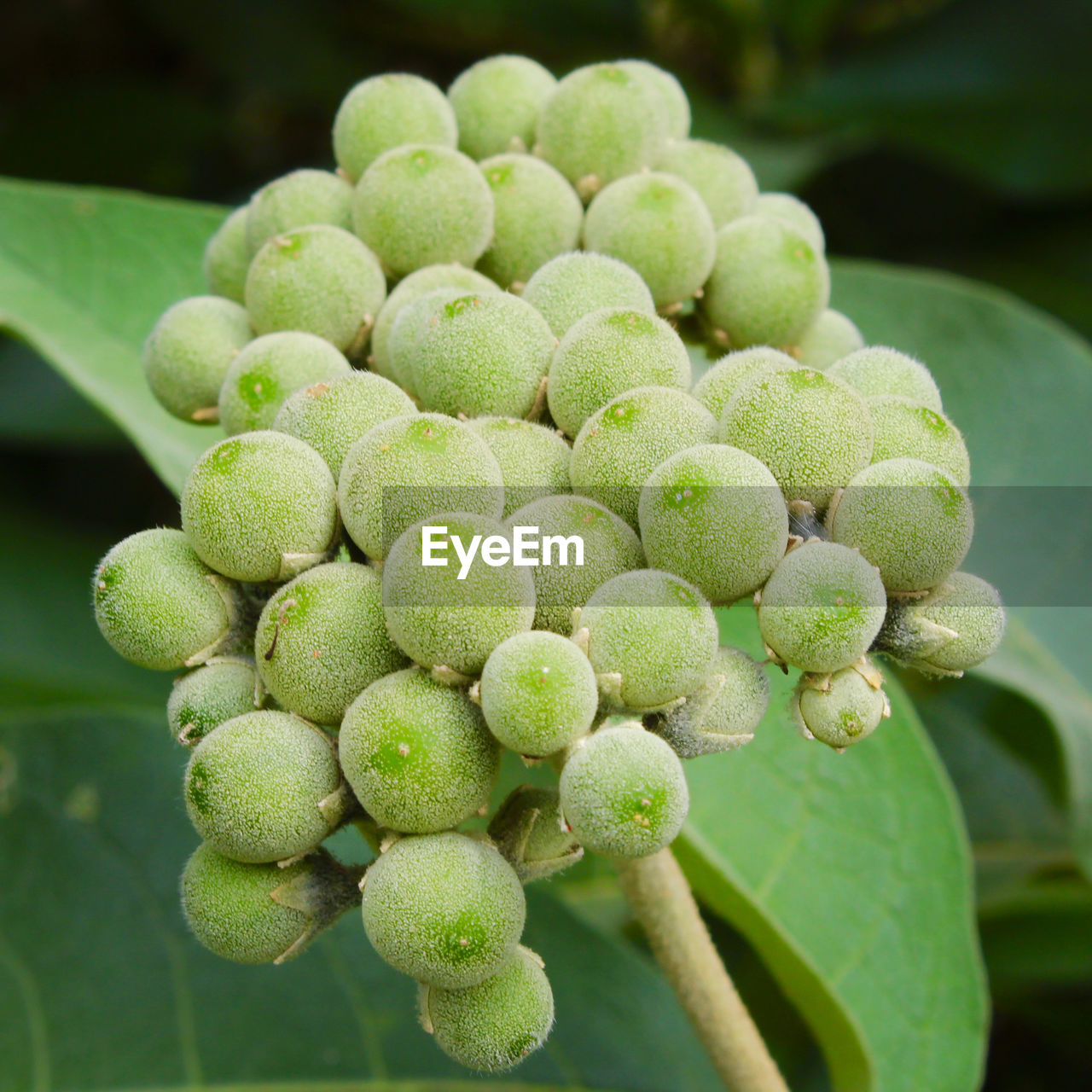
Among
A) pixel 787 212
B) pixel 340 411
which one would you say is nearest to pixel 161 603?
pixel 340 411

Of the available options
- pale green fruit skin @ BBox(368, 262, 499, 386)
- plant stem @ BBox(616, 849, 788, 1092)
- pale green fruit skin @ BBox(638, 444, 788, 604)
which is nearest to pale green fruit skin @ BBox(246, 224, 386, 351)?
pale green fruit skin @ BBox(368, 262, 499, 386)

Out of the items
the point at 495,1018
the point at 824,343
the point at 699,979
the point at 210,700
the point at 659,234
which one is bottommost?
the point at 699,979

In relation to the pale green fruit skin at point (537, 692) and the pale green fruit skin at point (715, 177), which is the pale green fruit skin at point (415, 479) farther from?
the pale green fruit skin at point (715, 177)

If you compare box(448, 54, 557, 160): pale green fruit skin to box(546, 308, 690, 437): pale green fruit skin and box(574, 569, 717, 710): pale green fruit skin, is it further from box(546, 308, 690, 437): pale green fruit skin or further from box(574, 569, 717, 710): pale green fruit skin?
box(574, 569, 717, 710): pale green fruit skin

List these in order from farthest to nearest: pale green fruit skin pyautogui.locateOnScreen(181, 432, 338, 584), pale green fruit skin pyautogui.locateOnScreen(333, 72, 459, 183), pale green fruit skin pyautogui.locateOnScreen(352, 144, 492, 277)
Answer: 1. pale green fruit skin pyautogui.locateOnScreen(333, 72, 459, 183)
2. pale green fruit skin pyautogui.locateOnScreen(352, 144, 492, 277)
3. pale green fruit skin pyautogui.locateOnScreen(181, 432, 338, 584)

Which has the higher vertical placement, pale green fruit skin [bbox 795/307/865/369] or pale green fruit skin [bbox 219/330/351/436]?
pale green fruit skin [bbox 219/330/351/436]

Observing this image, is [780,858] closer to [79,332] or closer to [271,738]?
[271,738]

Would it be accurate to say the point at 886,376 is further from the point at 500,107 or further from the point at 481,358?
the point at 500,107
